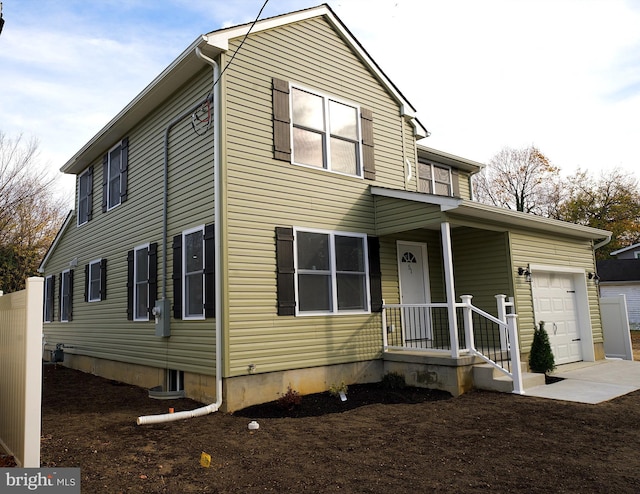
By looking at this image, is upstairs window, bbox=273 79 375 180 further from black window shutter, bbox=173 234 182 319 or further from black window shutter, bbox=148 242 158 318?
black window shutter, bbox=148 242 158 318

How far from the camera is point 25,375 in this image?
13.0ft

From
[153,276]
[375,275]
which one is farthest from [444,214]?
[153,276]

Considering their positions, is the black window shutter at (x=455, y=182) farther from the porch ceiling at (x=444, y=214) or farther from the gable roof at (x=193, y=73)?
the porch ceiling at (x=444, y=214)

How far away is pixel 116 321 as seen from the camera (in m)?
10.9

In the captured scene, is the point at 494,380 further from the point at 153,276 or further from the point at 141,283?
the point at 141,283

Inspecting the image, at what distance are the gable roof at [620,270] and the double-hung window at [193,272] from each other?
83.1 ft

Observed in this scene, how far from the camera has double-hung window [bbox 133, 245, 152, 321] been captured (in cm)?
977

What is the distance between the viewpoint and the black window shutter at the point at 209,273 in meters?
7.39

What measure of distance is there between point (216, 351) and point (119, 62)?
7585 mm

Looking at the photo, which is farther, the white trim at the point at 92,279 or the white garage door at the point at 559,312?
the white trim at the point at 92,279

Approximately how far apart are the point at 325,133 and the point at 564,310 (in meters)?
6.69

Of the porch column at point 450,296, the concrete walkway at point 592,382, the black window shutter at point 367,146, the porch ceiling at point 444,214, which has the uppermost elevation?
the black window shutter at point 367,146

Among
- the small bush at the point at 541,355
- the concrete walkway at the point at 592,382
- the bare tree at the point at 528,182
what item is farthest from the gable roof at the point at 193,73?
the bare tree at the point at 528,182

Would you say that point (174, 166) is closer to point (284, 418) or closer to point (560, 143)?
point (284, 418)
